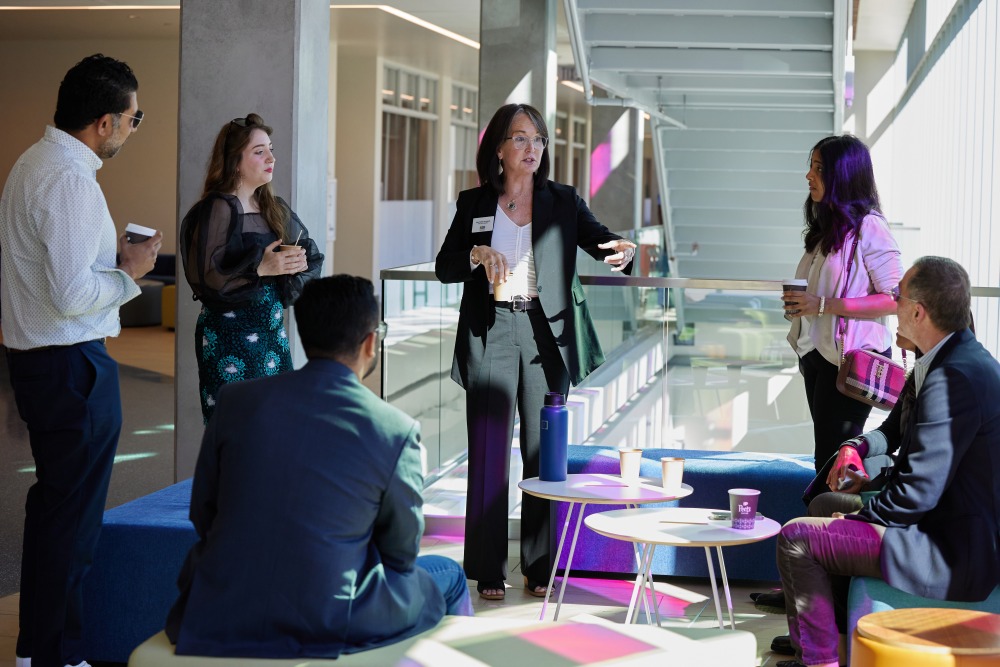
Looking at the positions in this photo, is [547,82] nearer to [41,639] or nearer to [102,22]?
[41,639]

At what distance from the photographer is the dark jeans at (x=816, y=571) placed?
3.18m

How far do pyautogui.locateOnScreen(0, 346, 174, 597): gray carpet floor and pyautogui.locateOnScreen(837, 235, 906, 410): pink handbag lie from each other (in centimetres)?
310

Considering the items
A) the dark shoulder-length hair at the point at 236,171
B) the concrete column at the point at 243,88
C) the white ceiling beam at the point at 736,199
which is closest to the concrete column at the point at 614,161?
the white ceiling beam at the point at 736,199

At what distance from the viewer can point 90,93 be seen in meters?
3.21

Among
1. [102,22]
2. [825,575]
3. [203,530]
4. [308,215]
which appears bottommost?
[825,575]

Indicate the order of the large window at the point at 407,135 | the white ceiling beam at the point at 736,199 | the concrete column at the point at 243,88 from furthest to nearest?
the large window at the point at 407,135 → the white ceiling beam at the point at 736,199 → the concrete column at the point at 243,88

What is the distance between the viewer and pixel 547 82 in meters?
8.40

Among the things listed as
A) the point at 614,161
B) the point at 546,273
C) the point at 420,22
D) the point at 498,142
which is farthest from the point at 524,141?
the point at 614,161

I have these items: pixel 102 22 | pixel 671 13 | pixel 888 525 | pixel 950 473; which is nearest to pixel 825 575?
pixel 888 525

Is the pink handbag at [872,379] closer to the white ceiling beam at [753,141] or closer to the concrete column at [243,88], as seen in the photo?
the concrete column at [243,88]

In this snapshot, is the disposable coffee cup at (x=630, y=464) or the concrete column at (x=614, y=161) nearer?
the disposable coffee cup at (x=630, y=464)

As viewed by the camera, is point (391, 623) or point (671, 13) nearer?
point (391, 623)

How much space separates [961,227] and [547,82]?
12.5ft

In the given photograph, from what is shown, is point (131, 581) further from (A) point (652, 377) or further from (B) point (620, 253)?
(A) point (652, 377)
